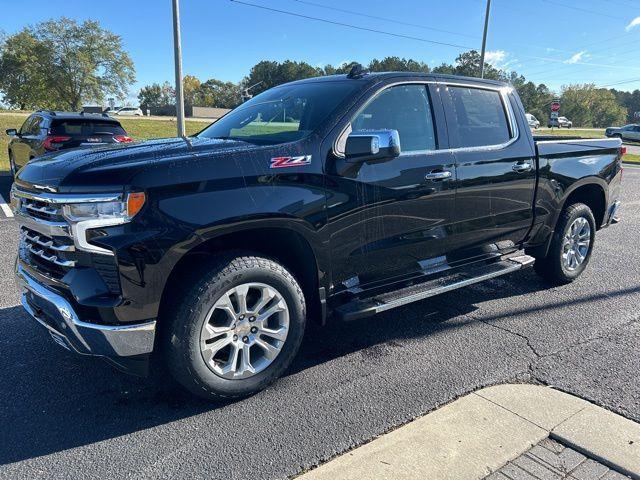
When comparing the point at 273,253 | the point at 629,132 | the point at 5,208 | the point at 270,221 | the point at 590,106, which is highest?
the point at 590,106

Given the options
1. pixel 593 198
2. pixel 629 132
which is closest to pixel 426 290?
pixel 593 198

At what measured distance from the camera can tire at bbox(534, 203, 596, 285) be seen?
500cm

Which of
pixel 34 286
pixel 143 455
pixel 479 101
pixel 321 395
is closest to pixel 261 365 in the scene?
pixel 321 395

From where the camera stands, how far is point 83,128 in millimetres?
10664

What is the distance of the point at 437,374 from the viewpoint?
3.40m

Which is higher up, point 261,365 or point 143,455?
point 261,365

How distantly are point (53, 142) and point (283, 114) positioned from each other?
26.8 feet

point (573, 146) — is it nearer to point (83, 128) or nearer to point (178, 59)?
point (83, 128)

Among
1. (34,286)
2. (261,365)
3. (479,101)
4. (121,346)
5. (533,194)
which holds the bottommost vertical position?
(261,365)

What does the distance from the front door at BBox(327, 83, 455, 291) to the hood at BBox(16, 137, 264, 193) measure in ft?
2.43

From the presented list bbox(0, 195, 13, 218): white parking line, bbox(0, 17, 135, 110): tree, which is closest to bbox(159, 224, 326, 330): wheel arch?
bbox(0, 195, 13, 218): white parking line

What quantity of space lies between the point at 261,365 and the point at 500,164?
2.63 m

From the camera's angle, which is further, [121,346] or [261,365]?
[261,365]

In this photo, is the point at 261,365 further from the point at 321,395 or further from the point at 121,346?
the point at 121,346
